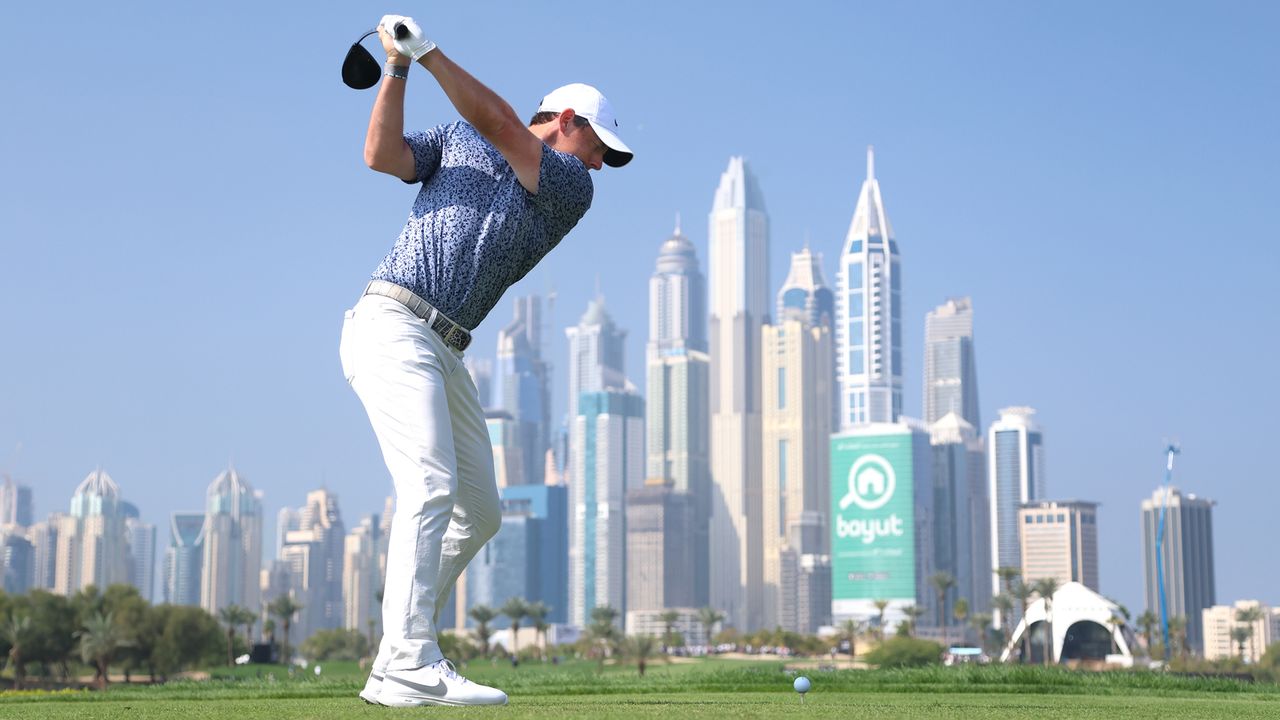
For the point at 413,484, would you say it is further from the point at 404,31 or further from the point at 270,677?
the point at 270,677

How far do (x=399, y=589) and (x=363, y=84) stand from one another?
1800 millimetres

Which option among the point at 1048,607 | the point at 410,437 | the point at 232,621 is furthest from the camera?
the point at 1048,607

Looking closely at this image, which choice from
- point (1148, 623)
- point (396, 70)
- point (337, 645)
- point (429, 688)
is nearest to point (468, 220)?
point (396, 70)

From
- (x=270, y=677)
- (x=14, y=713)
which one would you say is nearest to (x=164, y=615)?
(x=270, y=677)

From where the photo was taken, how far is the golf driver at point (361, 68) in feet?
18.8

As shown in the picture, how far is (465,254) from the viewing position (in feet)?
18.5

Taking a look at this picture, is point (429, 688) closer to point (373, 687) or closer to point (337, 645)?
point (373, 687)

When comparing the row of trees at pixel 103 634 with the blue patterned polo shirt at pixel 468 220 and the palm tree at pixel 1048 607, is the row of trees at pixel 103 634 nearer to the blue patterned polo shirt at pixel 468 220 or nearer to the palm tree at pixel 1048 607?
the palm tree at pixel 1048 607

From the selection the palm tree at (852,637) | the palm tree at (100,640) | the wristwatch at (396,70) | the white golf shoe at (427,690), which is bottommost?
the palm tree at (852,637)

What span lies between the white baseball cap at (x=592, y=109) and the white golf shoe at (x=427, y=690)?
206 centimetres

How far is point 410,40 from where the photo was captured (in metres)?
5.46

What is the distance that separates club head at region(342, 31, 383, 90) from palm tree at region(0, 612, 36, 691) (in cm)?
7343

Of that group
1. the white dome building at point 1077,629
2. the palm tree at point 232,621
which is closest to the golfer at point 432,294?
the palm tree at point 232,621

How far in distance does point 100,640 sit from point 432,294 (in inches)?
2938
